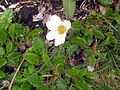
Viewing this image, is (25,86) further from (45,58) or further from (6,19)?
(6,19)

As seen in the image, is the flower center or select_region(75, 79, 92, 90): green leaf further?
the flower center

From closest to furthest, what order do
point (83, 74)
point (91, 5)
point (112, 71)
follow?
point (83, 74), point (112, 71), point (91, 5)

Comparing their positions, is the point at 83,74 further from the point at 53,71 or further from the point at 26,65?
the point at 26,65

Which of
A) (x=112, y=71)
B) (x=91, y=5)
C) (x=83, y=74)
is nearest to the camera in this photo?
(x=83, y=74)

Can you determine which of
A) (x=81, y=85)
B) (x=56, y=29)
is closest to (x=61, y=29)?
(x=56, y=29)

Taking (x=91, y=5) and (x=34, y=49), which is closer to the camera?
(x=34, y=49)

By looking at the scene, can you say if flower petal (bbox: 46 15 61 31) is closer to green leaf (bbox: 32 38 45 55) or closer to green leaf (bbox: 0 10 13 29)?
→ green leaf (bbox: 32 38 45 55)

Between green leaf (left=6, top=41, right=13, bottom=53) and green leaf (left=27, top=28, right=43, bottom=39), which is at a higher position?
green leaf (left=27, top=28, right=43, bottom=39)

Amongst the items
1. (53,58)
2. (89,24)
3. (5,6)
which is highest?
(5,6)

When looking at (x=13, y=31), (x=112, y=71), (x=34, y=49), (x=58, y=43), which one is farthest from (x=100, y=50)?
(x=13, y=31)

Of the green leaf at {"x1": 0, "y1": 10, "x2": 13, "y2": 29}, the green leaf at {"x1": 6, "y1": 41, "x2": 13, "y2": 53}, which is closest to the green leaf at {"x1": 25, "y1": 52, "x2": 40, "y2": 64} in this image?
the green leaf at {"x1": 6, "y1": 41, "x2": 13, "y2": 53}
